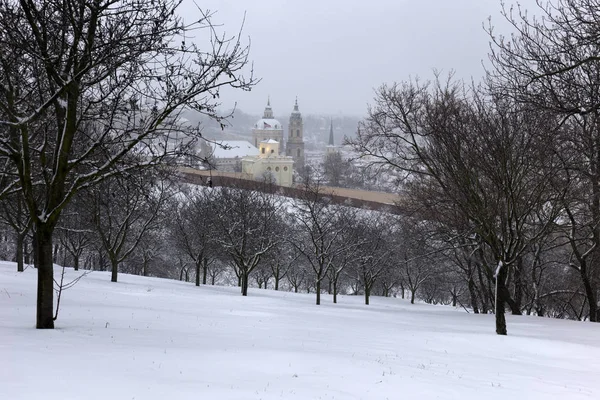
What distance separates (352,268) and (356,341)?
34.1 metres

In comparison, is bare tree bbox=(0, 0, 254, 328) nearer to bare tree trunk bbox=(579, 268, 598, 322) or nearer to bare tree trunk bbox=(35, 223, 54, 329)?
bare tree trunk bbox=(35, 223, 54, 329)

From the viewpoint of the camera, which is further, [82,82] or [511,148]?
[511,148]

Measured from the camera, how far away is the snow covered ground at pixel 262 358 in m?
5.86

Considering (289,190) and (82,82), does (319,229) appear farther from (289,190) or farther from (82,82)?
(289,190)

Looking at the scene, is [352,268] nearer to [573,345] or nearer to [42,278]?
[573,345]

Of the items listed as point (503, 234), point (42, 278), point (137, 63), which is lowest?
point (42, 278)

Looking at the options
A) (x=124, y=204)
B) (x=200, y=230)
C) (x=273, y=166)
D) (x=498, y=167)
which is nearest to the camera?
(x=498, y=167)

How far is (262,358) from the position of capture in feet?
26.3

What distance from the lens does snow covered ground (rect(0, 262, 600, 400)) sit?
5.86 m

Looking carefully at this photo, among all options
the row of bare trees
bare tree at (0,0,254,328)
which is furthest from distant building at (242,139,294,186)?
bare tree at (0,0,254,328)

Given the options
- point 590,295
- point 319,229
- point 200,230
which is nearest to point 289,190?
point 200,230

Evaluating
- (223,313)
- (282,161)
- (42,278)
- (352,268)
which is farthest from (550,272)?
(282,161)

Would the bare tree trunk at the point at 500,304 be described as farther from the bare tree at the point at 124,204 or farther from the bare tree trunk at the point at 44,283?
the bare tree trunk at the point at 44,283

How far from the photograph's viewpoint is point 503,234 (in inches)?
564
